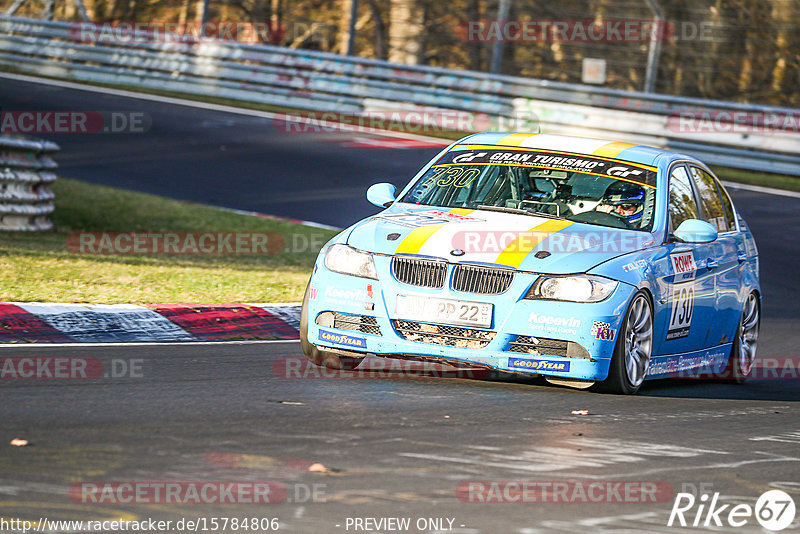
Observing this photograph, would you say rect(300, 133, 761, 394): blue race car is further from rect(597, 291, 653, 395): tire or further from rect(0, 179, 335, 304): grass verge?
rect(0, 179, 335, 304): grass verge

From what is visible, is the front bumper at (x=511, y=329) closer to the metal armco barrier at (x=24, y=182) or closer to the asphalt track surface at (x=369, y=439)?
the asphalt track surface at (x=369, y=439)

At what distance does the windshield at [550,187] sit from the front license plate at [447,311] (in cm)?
109

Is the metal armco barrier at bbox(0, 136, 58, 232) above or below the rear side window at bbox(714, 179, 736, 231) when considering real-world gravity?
below

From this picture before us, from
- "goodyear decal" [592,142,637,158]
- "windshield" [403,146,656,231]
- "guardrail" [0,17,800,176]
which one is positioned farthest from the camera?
"guardrail" [0,17,800,176]

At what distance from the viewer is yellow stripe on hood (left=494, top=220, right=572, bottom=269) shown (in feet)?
23.9

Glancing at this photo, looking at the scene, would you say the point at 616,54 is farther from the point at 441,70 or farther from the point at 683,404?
the point at 683,404

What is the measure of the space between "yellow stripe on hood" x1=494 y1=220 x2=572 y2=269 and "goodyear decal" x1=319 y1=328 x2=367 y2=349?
35.1 inches

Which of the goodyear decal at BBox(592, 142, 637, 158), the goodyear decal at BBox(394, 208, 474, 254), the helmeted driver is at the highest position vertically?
the goodyear decal at BBox(592, 142, 637, 158)

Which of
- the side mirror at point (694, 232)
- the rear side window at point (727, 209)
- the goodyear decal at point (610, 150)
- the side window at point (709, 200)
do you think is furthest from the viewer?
the rear side window at point (727, 209)

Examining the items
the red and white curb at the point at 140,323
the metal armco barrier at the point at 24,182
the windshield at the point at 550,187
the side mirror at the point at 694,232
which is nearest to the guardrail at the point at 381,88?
the metal armco barrier at the point at 24,182

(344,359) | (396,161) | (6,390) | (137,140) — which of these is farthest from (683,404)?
(137,140)

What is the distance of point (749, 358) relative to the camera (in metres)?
9.56

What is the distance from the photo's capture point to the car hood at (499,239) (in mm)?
7324

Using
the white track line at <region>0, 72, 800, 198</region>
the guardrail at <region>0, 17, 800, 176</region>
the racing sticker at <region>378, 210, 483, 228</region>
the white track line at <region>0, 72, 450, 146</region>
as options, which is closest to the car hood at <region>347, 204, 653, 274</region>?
the racing sticker at <region>378, 210, 483, 228</region>
